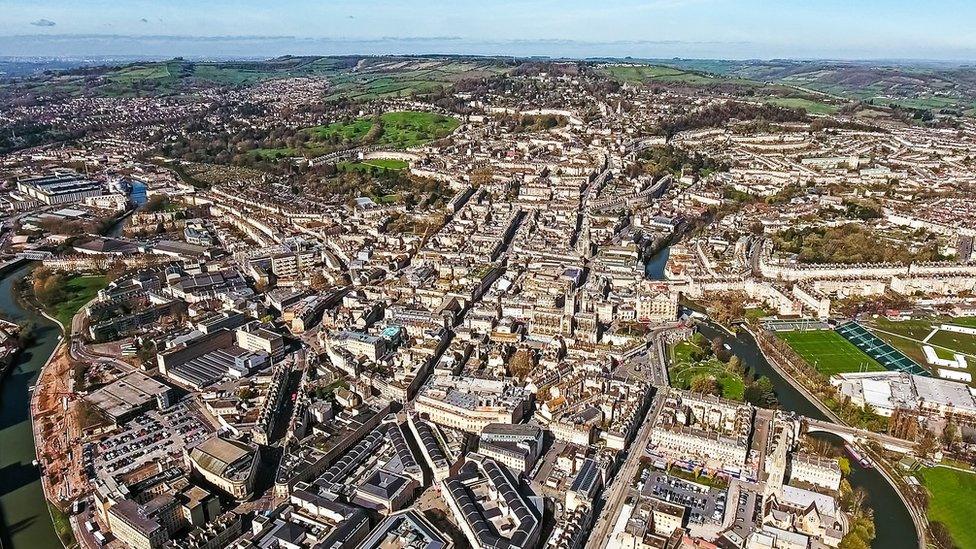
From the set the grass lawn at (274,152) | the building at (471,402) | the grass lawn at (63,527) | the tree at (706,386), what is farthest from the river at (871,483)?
the grass lawn at (274,152)

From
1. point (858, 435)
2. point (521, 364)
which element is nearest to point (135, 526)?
point (521, 364)

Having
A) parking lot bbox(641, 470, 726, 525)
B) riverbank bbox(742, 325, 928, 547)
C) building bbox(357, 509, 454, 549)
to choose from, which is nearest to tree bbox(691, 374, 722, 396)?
riverbank bbox(742, 325, 928, 547)

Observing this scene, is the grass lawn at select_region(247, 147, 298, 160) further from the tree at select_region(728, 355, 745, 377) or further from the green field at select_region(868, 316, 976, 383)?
the green field at select_region(868, 316, 976, 383)

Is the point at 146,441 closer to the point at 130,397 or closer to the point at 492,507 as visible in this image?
the point at 130,397

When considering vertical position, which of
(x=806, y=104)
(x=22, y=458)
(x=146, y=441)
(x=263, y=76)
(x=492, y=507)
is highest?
(x=263, y=76)

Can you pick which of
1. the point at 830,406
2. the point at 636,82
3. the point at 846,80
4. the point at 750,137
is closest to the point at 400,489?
the point at 830,406

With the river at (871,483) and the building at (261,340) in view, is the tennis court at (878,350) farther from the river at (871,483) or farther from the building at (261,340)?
the building at (261,340)
